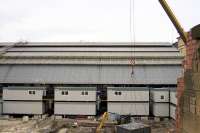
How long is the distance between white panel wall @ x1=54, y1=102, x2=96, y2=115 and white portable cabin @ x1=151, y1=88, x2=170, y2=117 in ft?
25.4

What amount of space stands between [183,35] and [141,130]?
527 inches

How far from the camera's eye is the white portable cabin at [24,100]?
4028 centimetres

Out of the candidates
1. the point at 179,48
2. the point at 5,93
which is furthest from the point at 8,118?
the point at 179,48

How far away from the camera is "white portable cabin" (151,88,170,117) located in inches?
1538

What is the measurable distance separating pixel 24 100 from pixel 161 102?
693 inches

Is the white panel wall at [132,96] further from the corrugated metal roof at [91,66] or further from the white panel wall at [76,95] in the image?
the corrugated metal roof at [91,66]

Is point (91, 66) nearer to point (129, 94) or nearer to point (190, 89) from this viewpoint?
point (129, 94)

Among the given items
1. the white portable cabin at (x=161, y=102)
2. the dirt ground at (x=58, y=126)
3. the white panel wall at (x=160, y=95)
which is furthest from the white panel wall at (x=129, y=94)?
the dirt ground at (x=58, y=126)

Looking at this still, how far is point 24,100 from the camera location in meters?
40.5

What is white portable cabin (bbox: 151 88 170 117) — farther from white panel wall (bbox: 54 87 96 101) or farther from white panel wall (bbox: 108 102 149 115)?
white panel wall (bbox: 54 87 96 101)

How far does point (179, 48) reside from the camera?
1943 inches

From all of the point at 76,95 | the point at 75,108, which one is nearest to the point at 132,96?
the point at 76,95

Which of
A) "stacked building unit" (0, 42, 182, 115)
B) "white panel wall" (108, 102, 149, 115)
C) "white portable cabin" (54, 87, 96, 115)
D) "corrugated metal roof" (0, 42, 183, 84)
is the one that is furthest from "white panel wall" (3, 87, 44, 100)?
"white panel wall" (108, 102, 149, 115)

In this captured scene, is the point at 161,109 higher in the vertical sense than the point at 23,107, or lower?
lower
